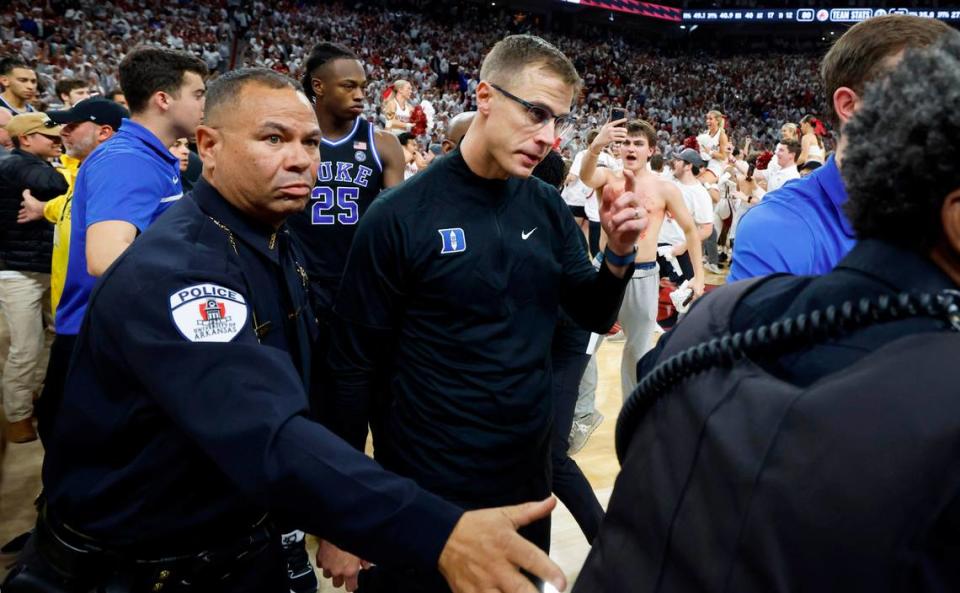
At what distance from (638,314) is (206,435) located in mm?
3741

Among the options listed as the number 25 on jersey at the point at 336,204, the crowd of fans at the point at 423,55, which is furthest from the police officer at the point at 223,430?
the crowd of fans at the point at 423,55

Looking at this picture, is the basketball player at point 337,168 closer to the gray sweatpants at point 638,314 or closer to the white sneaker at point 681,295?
the gray sweatpants at point 638,314

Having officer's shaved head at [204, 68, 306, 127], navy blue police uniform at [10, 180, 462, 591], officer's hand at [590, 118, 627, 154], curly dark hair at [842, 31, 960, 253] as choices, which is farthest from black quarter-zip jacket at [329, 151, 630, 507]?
officer's hand at [590, 118, 627, 154]

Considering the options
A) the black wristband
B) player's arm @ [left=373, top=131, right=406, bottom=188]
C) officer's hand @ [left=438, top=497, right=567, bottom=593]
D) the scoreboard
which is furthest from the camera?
the scoreboard

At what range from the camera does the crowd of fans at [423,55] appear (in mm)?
15320

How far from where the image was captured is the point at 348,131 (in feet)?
11.7

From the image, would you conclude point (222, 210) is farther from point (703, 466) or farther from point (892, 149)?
point (892, 149)

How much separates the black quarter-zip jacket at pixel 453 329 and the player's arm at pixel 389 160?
1.54 metres

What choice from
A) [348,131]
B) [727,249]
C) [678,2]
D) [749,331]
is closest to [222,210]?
[749,331]

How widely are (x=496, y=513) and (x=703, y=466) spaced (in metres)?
0.42

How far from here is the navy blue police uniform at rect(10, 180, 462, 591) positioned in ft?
3.71

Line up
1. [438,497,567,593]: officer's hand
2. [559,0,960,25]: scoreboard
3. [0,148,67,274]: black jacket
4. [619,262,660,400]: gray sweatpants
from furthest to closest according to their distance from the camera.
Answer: [559,0,960,25]: scoreboard → [619,262,660,400]: gray sweatpants → [0,148,67,274]: black jacket → [438,497,567,593]: officer's hand

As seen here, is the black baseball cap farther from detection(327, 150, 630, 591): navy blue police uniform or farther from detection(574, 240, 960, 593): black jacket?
detection(574, 240, 960, 593): black jacket

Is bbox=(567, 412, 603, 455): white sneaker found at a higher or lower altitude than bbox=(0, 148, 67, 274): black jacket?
lower
